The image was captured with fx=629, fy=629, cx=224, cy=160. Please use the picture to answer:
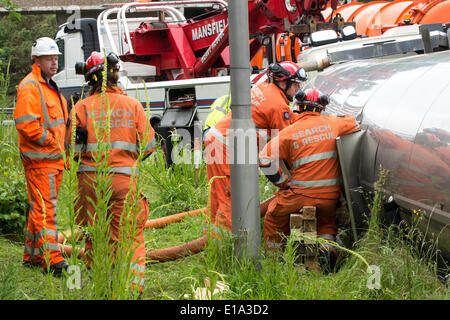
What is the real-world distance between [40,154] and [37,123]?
0.26 metres

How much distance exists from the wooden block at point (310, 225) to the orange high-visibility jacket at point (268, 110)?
3.49ft

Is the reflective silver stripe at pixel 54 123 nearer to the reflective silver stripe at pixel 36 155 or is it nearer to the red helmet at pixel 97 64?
the reflective silver stripe at pixel 36 155

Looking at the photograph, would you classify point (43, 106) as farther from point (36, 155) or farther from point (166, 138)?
point (166, 138)

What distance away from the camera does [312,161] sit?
531 cm

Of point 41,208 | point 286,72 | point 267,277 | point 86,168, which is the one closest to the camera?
point 267,277

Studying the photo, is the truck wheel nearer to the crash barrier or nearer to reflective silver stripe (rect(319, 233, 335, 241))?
the crash barrier

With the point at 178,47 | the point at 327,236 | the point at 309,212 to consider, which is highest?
the point at 178,47

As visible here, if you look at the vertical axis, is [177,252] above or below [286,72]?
below

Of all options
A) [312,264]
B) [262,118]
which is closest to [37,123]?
[262,118]

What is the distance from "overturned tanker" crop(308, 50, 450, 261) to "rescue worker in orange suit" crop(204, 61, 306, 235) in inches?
21.8

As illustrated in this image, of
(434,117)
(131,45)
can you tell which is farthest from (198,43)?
(434,117)

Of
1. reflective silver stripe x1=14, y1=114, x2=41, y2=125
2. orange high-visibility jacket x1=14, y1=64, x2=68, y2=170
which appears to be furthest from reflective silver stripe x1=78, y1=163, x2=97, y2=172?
reflective silver stripe x1=14, y1=114, x2=41, y2=125

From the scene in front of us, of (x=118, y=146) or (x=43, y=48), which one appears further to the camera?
(x=43, y=48)
